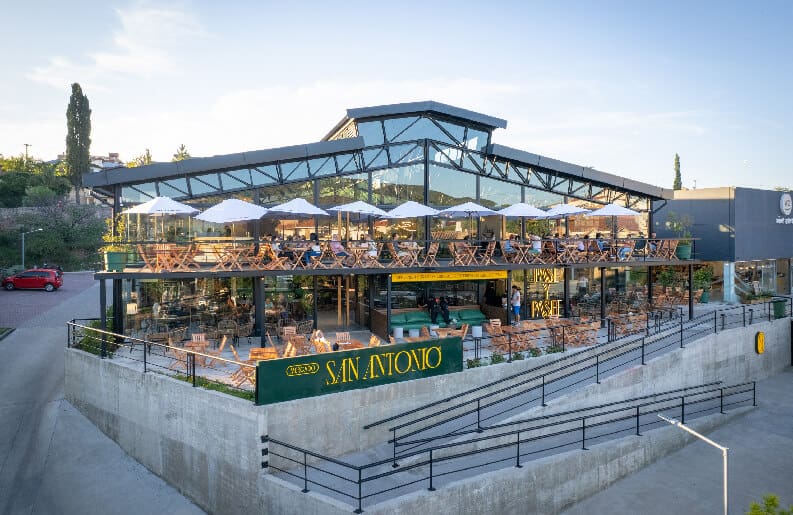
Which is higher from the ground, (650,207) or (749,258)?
(650,207)

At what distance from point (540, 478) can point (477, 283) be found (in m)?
11.7

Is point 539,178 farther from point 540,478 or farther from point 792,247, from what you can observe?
point 792,247

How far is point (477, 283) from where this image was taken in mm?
22875

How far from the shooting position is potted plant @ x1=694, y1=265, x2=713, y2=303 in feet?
96.1

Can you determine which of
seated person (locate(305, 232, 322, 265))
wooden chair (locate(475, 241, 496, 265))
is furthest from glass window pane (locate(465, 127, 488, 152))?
seated person (locate(305, 232, 322, 265))

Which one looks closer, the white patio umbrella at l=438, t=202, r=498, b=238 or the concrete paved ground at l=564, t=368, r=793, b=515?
the concrete paved ground at l=564, t=368, r=793, b=515

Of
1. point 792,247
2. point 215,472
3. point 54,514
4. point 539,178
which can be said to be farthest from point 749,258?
point 54,514

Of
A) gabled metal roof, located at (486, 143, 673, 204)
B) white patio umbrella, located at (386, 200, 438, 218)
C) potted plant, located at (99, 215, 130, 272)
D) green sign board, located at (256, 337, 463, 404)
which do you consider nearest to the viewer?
green sign board, located at (256, 337, 463, 404)

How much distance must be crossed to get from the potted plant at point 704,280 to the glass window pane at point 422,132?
18.3m

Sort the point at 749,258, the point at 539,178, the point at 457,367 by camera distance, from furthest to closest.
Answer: the point at 749,258 → the point at 539,178 → the point at 457,367

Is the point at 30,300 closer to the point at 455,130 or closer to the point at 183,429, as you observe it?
the point at 183,429

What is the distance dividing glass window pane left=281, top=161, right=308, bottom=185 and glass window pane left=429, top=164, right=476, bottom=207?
206 inches

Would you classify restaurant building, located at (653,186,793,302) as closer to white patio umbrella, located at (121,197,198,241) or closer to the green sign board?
the green sign board

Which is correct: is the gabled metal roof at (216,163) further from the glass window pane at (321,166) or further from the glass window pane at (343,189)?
the glass window pane at (343,189)
